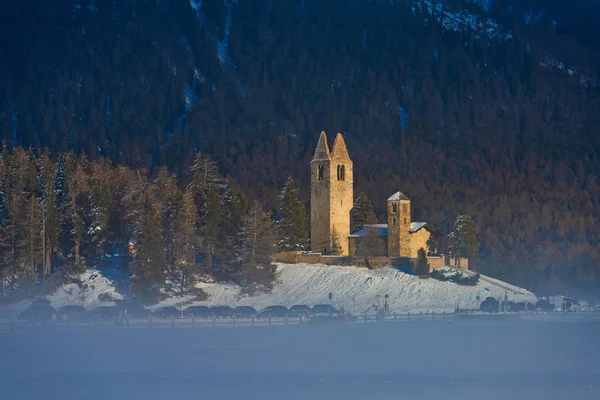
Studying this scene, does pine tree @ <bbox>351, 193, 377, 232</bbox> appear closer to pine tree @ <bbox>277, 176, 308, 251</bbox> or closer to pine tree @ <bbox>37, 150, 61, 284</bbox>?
pine tree @ <bbox>277, 176, 308, 251</bbox>

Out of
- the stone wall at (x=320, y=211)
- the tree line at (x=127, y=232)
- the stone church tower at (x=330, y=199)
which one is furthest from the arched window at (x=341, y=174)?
the tree line at (x=127, y=232)

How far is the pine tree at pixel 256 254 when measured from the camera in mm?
91812

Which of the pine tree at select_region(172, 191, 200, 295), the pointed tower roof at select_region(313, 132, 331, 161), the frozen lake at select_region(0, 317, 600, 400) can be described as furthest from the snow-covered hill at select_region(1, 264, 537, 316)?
the pointed tower roof at select_region(313, 132, 331, 161)

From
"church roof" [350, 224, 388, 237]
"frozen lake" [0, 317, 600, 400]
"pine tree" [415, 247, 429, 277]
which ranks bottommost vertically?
"frozen lake" [0, 317, 600, 400]

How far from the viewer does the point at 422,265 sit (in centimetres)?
9188

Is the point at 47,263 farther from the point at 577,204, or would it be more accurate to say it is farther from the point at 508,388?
the point at 577,204

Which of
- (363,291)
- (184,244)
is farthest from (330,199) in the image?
(184,244)

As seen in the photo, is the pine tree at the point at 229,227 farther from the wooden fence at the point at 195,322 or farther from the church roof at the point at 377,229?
the wooden fence at the point at 195,322

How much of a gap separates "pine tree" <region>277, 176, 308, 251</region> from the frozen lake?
24516mm

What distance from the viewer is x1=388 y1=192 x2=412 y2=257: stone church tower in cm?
9594

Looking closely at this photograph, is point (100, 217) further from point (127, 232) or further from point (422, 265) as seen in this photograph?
point (422, 265)

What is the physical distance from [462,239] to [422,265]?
987cm

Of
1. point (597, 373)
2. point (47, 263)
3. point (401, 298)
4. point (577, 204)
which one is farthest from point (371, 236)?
point (577, 204)

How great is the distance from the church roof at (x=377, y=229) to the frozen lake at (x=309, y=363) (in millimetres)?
21352
